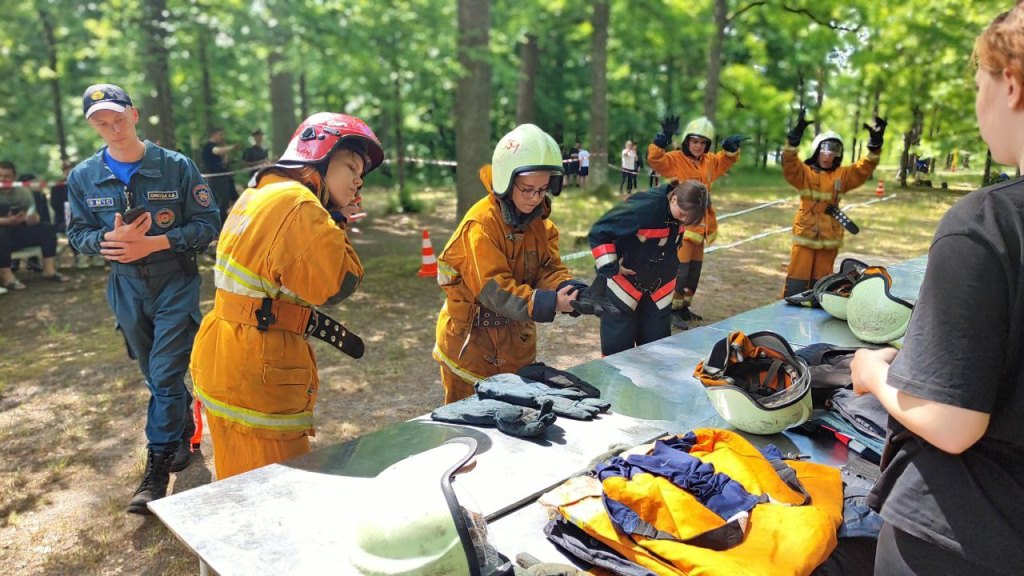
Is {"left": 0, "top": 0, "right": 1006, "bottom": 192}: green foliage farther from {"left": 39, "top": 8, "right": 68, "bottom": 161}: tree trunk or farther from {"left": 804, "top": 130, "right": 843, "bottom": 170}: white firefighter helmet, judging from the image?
{"left": 804, "top": 130, "right": 843, "bottom": 170}: white firefighter helmet

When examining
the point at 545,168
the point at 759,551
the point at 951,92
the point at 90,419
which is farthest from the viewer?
the point at 951,92

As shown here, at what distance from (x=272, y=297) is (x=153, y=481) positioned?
1.82 m

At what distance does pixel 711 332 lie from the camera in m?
3.73

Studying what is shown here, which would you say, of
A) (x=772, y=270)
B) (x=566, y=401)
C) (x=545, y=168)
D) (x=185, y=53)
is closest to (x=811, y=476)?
(x=566, y=401)

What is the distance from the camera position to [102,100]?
3322 mm

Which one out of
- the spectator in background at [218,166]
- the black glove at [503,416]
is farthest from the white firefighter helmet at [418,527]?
the spectator in background at [218,166]

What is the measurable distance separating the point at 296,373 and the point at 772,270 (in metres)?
8.34

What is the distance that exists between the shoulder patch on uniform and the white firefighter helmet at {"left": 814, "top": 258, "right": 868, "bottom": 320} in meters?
3.73

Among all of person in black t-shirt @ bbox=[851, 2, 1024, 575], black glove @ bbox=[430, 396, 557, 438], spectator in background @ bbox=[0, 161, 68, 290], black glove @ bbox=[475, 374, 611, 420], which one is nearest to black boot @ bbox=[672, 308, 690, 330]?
black glove @ bbox=[475, 374, 611, 420]

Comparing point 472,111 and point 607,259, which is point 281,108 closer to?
point 472,111

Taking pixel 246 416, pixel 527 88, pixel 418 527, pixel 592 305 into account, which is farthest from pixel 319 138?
pixel 527 88

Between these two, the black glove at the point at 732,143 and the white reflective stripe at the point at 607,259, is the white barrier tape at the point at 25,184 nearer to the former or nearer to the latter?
the white reflective stripe at the point at 607,259

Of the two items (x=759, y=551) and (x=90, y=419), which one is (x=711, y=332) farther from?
(x=90, y=419)

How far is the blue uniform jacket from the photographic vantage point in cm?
350
